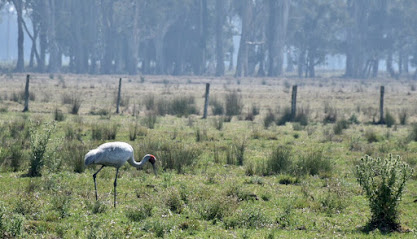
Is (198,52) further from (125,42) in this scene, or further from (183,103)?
(183,103)

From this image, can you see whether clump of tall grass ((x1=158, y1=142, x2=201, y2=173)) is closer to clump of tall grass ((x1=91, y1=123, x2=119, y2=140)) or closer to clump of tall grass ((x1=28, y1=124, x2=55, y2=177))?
clump of tall grass ((x1=28, y1=124, x2=55, y2=177))

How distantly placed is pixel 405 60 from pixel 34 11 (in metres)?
69.3

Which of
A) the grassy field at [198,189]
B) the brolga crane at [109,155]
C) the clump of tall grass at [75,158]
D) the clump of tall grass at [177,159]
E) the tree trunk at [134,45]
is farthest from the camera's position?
the tree trunk at [134,45]

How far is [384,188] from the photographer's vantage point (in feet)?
33.7

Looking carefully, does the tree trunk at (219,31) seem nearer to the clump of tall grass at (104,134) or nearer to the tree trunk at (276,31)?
the tree trunk at (276,31)

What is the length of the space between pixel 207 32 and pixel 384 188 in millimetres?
92335

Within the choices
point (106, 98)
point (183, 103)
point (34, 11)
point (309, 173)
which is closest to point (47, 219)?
point (309, 173)

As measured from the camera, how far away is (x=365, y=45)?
10344 cm

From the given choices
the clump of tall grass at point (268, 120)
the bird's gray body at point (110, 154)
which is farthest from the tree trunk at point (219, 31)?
the bird's gray body at point (110, 154)

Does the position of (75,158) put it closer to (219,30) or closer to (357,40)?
(219,30)

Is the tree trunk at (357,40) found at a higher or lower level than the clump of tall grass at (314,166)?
higher

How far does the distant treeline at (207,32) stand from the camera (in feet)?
312

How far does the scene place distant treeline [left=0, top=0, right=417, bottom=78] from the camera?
95000 mm

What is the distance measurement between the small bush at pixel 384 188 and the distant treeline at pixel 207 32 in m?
83.6
